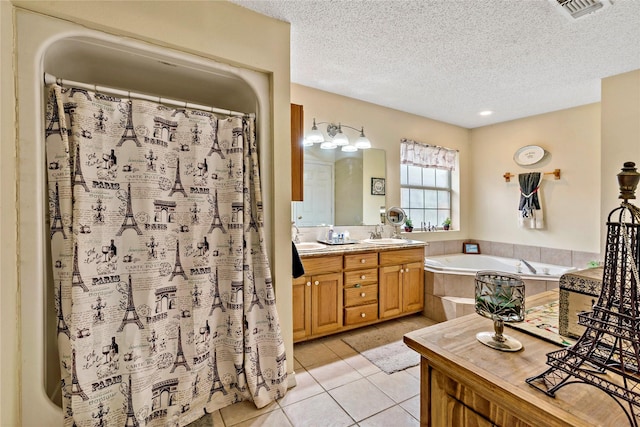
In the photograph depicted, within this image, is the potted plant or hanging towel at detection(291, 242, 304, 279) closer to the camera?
hanging towel at detection(291, 242, 304, 279)

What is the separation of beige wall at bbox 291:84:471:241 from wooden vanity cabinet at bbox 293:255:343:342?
147 centimetres

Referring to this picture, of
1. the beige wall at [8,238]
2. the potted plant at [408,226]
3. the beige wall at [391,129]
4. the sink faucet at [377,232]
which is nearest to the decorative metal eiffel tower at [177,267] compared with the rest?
the beige wall at [8,238]

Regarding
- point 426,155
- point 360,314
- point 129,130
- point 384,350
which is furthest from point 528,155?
point 129,130

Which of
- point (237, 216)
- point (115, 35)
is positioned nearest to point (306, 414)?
point (237, 216)

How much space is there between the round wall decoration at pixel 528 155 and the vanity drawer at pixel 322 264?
308 cm

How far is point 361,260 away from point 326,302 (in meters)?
0.53

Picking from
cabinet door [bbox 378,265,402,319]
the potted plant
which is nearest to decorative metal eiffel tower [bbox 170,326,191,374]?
cabinet door [bbox 378,265,402,319]

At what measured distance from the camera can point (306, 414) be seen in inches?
67.7

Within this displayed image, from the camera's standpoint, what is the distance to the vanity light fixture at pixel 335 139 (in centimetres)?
304

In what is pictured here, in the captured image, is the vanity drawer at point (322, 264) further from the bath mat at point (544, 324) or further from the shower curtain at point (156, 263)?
the bath mat at point (544, 324)

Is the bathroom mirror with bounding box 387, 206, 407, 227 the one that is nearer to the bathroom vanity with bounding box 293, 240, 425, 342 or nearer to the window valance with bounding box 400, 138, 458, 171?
the bathroom vanity with bounding box 293, 240, 425, 342

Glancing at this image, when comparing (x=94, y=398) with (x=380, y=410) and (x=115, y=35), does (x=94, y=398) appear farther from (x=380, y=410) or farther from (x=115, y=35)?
(x=115, y=35)

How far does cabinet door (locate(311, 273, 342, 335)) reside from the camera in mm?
2535

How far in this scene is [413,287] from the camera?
3.13m
